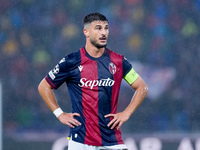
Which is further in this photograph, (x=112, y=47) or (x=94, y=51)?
(x=112, y=47)

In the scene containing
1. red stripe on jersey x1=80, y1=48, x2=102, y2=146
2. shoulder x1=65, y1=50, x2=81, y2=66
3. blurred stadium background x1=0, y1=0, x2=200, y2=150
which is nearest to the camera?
red stripe on jersey x1=80, y1=48, x2=102, y2=146

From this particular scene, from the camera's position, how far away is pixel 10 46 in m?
7.26

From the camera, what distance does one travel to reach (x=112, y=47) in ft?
23.4

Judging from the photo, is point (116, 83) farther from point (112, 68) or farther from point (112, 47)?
point (112, 47)

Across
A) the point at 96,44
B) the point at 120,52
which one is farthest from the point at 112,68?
the point at 120,52

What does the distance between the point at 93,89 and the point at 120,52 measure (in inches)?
148

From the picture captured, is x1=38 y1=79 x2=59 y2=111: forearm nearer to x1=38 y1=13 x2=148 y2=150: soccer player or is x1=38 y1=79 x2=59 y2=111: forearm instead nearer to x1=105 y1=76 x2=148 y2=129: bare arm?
x1=38 y1=13 x2=148 y2=150: soccer player

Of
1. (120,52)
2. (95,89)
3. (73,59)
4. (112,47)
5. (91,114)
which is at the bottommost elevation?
(91,114)

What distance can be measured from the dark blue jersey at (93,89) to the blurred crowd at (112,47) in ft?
11.4

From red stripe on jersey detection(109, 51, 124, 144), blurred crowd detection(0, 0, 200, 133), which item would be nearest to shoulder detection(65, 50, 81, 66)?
red stripe on jersey detection(109, 51, 124, 144)

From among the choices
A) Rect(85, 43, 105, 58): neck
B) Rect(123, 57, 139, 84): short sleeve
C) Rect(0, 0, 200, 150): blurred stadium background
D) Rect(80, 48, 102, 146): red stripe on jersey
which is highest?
Rect(0, 0, 200, 150): blurred stadium background

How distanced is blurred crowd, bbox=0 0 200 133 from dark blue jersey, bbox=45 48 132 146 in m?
3.46

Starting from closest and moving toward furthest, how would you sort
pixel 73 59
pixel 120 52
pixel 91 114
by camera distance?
1. pixel 91 114
2. pixel 73 59
3. pixel 120 52

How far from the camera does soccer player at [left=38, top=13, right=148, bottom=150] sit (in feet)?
11.0
